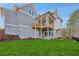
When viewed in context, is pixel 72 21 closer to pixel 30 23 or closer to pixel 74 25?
pixel 74 25

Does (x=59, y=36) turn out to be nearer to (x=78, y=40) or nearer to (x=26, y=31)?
(x=78, y=40)

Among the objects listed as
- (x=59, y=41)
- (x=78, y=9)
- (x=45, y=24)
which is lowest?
(x=59, y=41)

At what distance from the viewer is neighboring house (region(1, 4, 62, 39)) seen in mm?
2029

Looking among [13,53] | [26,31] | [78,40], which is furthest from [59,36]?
[13,53]

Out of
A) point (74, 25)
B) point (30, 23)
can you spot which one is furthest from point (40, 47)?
point (74, 25)

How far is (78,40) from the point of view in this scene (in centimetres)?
201

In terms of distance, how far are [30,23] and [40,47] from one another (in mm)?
233

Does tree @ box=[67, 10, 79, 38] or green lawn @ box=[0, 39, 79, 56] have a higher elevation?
tree @ box=[67, 10, 79, 38]

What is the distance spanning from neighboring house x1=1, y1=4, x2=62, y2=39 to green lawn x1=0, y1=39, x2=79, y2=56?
58 millimetres

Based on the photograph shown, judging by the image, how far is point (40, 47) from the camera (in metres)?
1.99

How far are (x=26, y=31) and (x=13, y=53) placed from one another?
8.9 inches

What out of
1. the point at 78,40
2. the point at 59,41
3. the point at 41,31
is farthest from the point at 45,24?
the point at 78,40

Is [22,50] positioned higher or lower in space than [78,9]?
lower

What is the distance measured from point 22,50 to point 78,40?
0.50 metres
